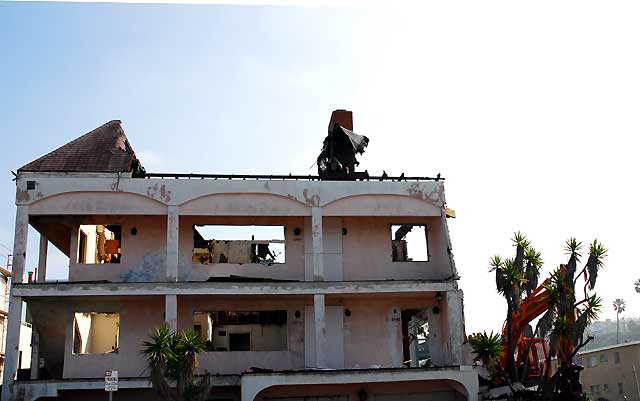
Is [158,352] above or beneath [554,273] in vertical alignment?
beneath

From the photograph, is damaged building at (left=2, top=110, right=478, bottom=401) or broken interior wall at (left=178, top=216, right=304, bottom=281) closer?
damaged building at (left=2, top=110, right=478, bottom=401)

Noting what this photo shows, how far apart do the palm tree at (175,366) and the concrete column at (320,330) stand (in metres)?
5.17

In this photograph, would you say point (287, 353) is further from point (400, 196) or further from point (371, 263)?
point (400, 196)

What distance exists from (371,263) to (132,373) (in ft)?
36.1

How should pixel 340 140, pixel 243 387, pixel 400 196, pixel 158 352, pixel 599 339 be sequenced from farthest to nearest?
pixel 599 339 < pixel 340 140 < pixel 400 196 < pixel 243 387 < pixel 158 352

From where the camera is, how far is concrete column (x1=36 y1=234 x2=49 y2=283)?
2783 centimetres

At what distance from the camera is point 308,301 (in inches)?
1177

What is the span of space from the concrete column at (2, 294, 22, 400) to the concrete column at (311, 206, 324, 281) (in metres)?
11.5

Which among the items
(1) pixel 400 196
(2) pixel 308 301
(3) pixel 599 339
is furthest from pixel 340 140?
(3) pixel 599 339

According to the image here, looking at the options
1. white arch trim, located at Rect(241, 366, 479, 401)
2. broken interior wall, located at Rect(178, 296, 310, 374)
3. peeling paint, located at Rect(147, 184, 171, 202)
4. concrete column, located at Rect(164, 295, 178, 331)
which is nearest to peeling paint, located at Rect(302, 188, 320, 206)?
broken interior wall, located at Rect(178, 296, 310, 374)

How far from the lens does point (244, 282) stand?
91.7 ft

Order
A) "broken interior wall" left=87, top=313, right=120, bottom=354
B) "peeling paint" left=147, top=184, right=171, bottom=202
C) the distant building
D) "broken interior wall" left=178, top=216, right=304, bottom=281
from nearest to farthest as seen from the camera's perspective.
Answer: "peeling paint" left=147, top=184, right=171, bottom=202, "broken interior wall" left=178, top=216, right=304, bottom=281, "broken interior wall" left=87, top=313, right=120, bottom=354, the distant building

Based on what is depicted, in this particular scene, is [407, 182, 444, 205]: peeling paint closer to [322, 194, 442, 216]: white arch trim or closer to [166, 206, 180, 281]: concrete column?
[322, 194, 442, 216]: white arch trim

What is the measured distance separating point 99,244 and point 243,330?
8081 millimetres
